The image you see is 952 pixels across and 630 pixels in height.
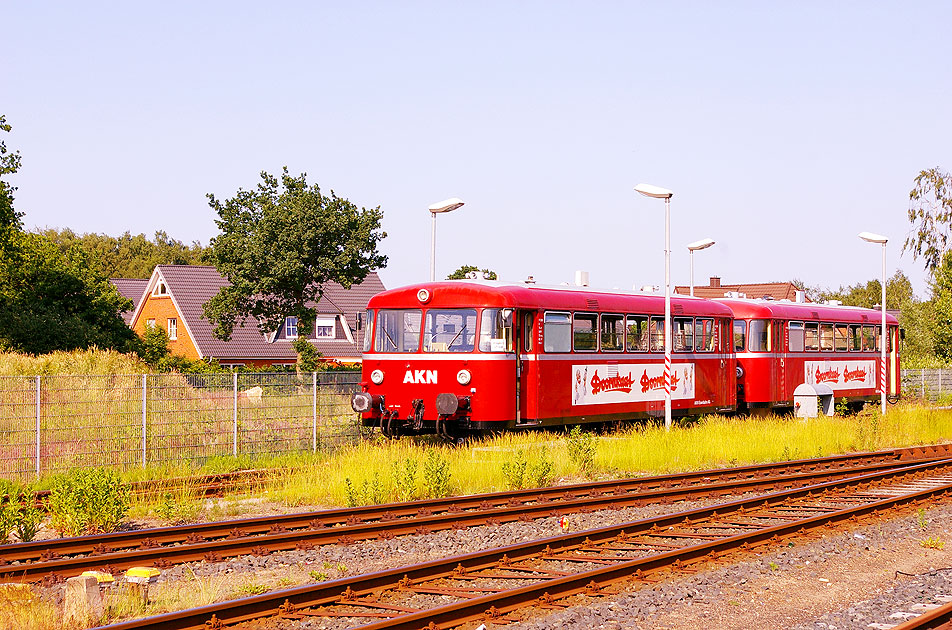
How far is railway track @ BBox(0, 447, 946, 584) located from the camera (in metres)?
10.5

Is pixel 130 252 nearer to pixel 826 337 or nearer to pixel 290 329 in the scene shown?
pixel 290 329

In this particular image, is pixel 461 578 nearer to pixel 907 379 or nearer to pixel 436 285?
pixel 436 285

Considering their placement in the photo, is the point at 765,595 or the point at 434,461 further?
the point at 434,461

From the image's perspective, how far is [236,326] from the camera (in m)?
60.9

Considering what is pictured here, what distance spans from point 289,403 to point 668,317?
27.9 feet

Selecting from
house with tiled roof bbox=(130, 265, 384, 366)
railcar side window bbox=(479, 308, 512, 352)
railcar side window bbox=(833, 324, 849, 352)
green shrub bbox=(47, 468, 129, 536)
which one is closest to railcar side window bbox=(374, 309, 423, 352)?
railcar side window bbox=(479, 308, 512, 352)

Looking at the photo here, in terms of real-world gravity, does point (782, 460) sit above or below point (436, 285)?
below

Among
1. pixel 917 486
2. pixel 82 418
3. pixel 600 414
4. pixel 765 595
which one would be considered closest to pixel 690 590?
pixel 765 595

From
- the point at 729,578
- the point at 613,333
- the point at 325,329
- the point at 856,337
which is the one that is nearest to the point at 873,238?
the point at 856,337

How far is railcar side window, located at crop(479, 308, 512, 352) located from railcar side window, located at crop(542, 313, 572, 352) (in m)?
1.15

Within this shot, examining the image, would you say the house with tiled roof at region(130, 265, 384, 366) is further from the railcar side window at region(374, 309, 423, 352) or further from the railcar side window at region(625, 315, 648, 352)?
the railcar side window at region(374, 309, 423, 352)

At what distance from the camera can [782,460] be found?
2217 centimetres

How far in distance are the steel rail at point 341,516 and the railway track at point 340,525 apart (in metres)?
0.01

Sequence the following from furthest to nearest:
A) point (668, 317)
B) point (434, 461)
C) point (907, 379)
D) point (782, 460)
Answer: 1. point (907, 379)
2. point (668, 317)
3. point (782, 460)
4. point (434, 461)
